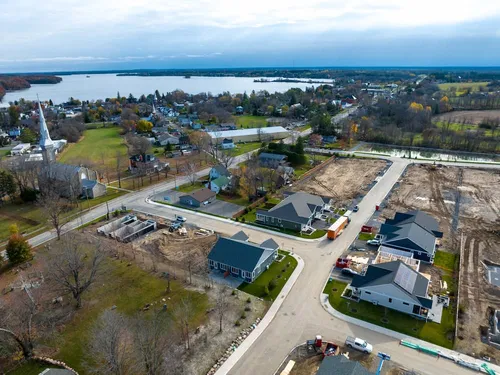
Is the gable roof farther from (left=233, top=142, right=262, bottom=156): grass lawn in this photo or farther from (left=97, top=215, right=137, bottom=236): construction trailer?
Result: (left=233, top=142, right=262, bottom=156): grass lawn

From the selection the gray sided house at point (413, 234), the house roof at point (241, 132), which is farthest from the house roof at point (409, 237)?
the house roof at point (241, 132)

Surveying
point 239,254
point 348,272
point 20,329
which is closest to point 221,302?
point 239,254

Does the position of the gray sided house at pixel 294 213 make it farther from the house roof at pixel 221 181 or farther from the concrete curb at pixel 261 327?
the house roof at pixel 221 181

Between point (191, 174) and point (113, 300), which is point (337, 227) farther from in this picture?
point (191, 174)

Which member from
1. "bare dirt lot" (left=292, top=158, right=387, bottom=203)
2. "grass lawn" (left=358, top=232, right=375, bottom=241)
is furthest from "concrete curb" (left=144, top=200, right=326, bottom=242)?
"bare dirt lot" (left=292, top=158, right=387, bottom=203)

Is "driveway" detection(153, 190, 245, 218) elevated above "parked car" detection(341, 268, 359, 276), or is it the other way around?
"parked car" detection(341, 268, 359, 276)

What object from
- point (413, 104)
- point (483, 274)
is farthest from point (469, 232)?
point (413, 104)

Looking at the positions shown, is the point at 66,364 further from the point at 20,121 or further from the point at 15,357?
the point at 20,121
